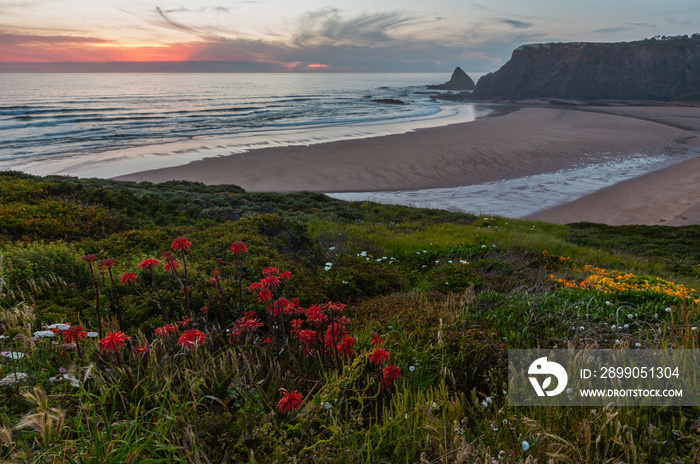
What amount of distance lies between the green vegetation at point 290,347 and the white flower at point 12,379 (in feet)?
0.04

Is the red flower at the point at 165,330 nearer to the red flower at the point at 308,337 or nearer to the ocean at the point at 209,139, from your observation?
the red flower at the point at 308,337

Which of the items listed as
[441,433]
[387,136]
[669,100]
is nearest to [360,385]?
[441,433]

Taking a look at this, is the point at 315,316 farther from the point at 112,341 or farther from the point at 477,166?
the point at 477,166

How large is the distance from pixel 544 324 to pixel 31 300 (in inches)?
198

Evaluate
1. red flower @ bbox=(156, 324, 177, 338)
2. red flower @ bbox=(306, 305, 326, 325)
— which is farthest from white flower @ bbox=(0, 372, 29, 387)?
red flower @ bbox=(306, 305, 326, 325)

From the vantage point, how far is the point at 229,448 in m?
2.12

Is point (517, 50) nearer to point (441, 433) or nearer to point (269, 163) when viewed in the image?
point (269, 163)

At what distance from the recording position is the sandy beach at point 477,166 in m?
17.0

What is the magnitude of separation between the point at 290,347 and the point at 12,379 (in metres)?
1.72

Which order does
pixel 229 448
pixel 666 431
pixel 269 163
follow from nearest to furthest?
1. pixel 229 448
2. pixel 666 431
3. pixel 269 163

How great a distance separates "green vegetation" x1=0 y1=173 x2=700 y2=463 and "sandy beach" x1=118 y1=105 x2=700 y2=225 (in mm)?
10701

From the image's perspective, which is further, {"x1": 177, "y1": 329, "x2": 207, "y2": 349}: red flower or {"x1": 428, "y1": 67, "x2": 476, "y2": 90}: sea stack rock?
{"x1": 428, "y1": 67, "x2": 476, "y2": 90}: sea stack rock

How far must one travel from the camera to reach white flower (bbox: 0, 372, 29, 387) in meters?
2.38

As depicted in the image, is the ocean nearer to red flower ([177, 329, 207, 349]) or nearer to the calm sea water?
the calm sea water
